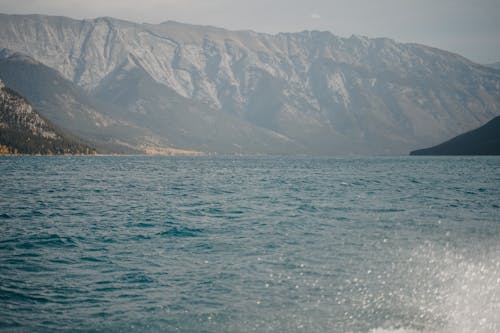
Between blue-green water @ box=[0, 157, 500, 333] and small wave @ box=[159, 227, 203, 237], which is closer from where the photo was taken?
blue-green water @ box=[0, 157, 500, 333]

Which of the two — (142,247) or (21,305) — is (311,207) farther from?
(21,305)

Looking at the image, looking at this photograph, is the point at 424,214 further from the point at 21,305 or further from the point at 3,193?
the point at 3,193

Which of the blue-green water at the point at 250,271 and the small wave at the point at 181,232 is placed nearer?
the blue-green water at the point at 250,271

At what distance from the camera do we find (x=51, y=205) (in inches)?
1806

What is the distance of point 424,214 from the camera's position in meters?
39.1

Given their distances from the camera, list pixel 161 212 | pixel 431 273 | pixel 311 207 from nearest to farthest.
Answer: pixel 431 273 → pixel 161 212 → pixel 311 207

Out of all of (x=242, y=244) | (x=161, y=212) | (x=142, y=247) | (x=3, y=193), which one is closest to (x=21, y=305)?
(x=142, y=247)

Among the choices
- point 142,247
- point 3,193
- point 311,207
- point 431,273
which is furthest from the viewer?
point 3,193

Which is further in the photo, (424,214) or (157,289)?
(424,214)

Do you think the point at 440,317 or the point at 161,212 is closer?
the point at 440,317

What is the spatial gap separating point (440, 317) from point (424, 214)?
26.3 metres

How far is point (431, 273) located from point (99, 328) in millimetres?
14119

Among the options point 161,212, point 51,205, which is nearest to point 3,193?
point 51,205

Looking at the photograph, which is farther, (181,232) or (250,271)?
(181,232)
